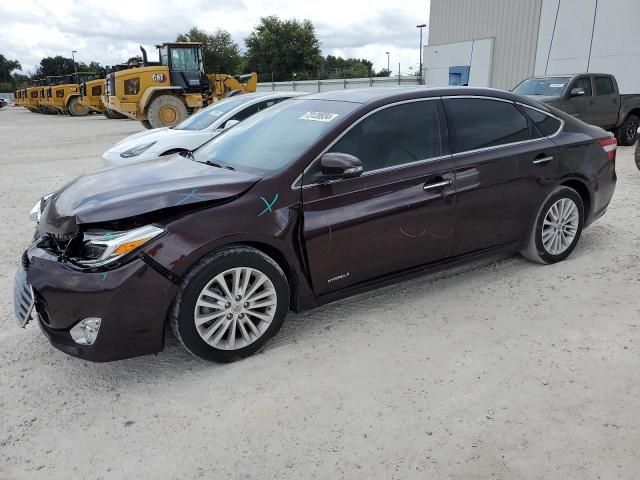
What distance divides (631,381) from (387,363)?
4.37 ft

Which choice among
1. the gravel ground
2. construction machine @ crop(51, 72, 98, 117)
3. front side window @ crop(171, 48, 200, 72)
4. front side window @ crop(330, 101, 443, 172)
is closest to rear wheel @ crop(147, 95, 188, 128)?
front side window @ crop(171, 48, 200, 72)

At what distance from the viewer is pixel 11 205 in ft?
25.4

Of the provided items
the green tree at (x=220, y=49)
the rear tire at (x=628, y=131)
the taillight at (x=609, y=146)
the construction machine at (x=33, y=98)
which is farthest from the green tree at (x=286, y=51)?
the taillight at (x=609, y=146)

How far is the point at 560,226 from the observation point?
15.2ft

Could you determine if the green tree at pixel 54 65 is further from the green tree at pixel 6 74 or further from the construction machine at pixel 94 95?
the construction machine at pixel 94 95

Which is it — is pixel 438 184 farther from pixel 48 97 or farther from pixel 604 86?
pixel 48 97

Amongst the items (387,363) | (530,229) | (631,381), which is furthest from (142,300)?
(530,229)

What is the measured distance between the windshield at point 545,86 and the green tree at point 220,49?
63690 mm

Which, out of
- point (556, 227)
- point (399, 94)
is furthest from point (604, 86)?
point (399, 94)

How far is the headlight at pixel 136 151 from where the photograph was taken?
24.6ft

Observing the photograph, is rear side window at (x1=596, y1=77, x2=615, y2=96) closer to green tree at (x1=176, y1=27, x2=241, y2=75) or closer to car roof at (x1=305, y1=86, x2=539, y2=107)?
car roof at (x1=305, y1=86, x2=539, y2=107)

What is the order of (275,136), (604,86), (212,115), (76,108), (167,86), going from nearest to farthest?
(275,136) → (212,115) → (604,86) → (167,86) → (76,108)

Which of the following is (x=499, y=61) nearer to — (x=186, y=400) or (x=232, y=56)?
(x=186, y=400)

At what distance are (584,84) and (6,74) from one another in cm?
10746
